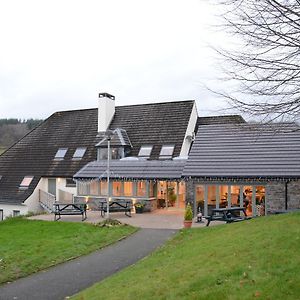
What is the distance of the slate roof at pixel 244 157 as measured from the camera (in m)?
22.2

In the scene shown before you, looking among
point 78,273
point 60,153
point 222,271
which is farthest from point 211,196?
point 60,153

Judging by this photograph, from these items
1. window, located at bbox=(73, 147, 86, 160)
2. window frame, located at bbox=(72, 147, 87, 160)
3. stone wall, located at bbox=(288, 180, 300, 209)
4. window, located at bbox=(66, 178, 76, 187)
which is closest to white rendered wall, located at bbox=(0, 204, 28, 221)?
window, located at bbox=(66, 178, 76, 187)

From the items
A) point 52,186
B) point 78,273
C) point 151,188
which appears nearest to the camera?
point 78,273

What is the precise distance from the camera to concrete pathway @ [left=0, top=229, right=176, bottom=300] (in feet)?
32.4

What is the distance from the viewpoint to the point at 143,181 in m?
26.3

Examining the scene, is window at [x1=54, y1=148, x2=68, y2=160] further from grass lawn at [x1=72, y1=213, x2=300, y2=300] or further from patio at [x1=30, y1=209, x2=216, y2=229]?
grass lawn at [x1=72, y1=213, x2=300, y2=300]

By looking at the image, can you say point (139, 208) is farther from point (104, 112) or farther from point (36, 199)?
point (104, 112)

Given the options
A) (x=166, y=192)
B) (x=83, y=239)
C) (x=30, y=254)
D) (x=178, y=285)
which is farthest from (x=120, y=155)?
(x=178, y=285)

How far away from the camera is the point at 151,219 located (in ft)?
72.3

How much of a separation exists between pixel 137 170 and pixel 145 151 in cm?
428

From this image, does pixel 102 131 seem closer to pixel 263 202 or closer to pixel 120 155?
pixel 120 155

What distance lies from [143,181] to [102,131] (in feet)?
30.6

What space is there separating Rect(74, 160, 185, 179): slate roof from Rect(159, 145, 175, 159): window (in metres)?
2.51

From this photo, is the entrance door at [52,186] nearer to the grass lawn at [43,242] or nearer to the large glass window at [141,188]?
the large glass window at [141,188]
